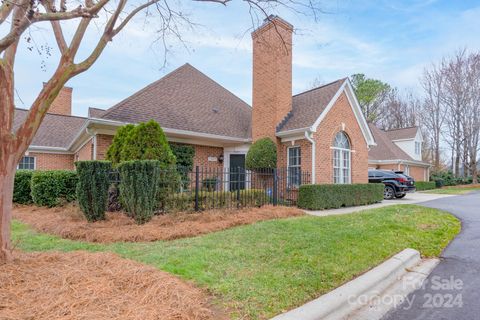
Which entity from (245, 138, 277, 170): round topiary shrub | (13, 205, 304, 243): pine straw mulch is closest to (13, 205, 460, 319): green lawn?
(13, 205, 304, 243): pine straw mulch

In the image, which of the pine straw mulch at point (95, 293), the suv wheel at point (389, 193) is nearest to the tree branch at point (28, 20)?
the pine straw mulch at point (95, 293)

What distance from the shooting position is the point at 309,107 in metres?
13.2

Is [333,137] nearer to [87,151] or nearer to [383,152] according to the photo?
[87,151]

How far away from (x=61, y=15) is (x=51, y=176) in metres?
8.47

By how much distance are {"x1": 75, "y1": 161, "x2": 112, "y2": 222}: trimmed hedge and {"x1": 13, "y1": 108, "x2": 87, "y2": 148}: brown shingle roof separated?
375 inches

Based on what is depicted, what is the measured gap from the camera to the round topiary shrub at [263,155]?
12711mm

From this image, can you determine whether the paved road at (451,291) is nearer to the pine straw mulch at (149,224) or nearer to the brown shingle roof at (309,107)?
the pine straw mulch at (149,224)

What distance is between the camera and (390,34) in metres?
9.72

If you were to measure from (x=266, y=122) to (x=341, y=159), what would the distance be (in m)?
4.04

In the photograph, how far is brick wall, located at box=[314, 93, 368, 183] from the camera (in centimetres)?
1238

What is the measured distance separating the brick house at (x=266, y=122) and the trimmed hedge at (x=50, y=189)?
1488 millimetres

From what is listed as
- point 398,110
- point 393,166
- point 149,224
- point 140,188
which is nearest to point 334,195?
point 149,224

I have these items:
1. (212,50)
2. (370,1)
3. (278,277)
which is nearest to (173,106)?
(212,50)

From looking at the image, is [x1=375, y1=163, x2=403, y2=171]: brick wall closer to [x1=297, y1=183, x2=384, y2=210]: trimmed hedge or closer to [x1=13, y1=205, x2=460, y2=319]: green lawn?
[x1=297, y1=183, x2=384, y2=210]: trimmed hedge
